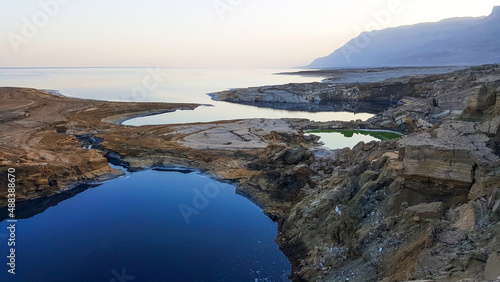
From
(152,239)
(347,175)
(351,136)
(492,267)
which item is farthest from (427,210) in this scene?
(351,136)

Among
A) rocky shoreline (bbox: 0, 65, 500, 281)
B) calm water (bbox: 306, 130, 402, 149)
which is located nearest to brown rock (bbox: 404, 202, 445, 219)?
rocky shoreline (bbox: 0, 65, 500, 281)

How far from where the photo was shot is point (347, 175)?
16.7 metres

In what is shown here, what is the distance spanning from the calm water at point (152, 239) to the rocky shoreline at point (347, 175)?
5.03 ft

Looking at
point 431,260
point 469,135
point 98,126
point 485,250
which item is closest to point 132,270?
point 431,260

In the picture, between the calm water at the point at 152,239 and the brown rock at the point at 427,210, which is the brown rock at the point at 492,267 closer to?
the brown rock at the point at 427,210

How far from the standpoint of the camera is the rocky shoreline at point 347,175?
9609 millimetres

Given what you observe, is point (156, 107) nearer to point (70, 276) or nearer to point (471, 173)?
point (70, 276)

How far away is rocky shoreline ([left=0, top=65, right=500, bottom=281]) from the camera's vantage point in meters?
9.61

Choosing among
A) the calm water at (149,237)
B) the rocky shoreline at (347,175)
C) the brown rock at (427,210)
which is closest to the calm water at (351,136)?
the rocky shoreline at (347,175)

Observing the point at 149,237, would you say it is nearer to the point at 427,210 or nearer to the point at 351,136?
the point at 427,210

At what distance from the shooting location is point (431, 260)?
8.57m

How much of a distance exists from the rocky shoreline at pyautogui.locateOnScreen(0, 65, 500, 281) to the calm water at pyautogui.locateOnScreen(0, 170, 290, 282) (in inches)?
60.4

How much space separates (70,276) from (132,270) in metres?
2.42

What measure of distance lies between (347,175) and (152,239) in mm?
10236
